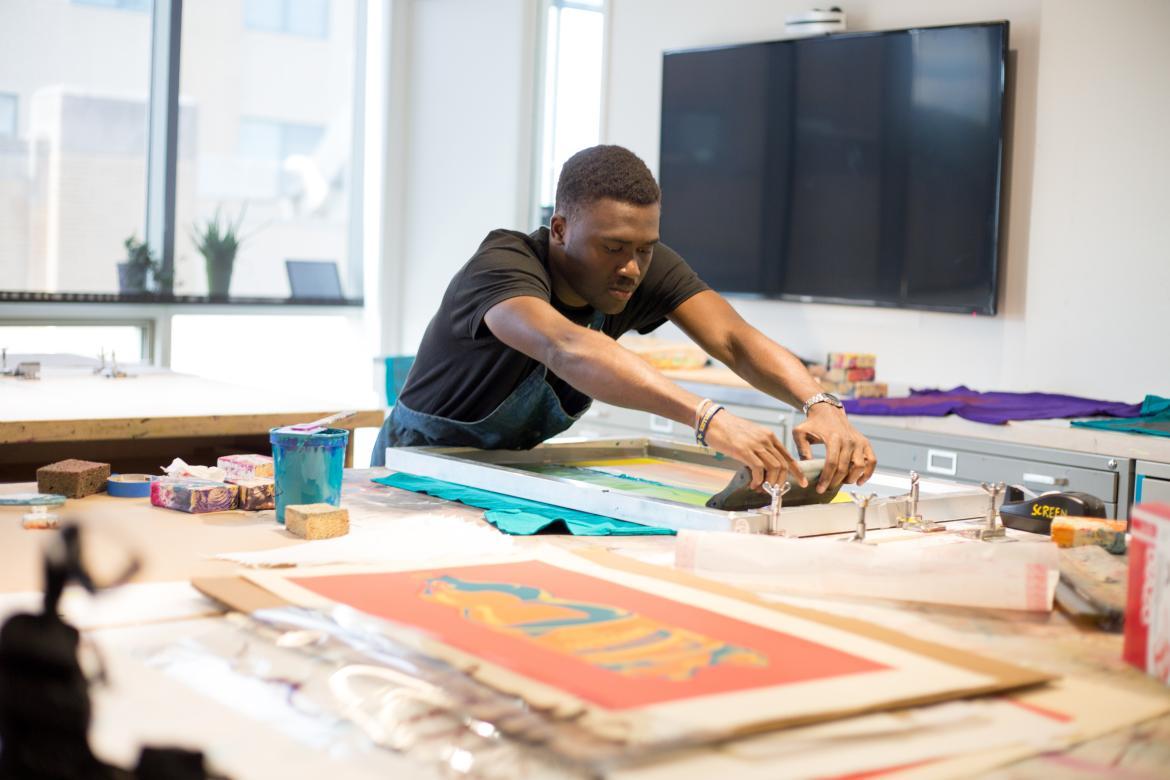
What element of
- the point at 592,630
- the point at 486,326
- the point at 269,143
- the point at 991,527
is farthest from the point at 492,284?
the point at 269,143

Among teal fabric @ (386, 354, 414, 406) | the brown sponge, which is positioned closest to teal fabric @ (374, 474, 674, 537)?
the brown sponge

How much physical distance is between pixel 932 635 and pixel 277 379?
557 cm

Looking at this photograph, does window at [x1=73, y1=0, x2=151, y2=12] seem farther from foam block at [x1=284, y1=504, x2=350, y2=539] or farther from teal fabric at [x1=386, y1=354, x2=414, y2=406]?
foam block at [x1=284, y1=504, x2=350, y2=539]

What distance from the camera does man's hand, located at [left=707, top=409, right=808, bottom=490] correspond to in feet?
5.84

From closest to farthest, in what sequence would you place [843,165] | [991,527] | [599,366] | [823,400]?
[991,527], [599,366], [823,400], [843,165]

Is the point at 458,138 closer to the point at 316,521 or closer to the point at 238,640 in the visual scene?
the point at 316,521

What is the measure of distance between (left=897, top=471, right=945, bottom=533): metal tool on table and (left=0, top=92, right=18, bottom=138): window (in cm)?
494

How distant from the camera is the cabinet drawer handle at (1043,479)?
11.0 feet

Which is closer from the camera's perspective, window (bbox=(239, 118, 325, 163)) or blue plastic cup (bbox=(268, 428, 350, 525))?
blue plastic cup (bbox=(268, 428, 350, 525))

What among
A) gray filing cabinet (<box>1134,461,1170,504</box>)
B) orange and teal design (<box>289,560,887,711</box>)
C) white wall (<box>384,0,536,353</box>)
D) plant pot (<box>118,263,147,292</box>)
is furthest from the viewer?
white wall (<box>384,0,536,353</box>)

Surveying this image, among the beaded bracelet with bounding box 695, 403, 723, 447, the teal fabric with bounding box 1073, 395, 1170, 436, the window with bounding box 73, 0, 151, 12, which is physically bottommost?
the teal fabric with bounding box 1073, 395, 1170, 436

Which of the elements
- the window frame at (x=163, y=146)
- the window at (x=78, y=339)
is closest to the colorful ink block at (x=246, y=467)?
the window at (x=78, y=339)

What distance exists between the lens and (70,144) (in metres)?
5.74

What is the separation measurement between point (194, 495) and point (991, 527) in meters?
1.16
